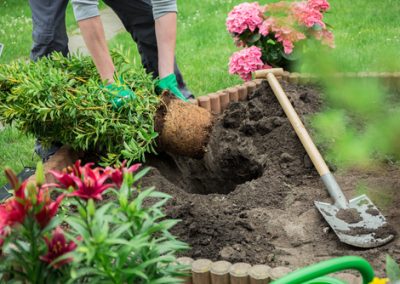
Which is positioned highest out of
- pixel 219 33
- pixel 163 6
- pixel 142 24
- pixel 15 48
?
pixel 163 6

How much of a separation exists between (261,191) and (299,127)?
0.46 metres

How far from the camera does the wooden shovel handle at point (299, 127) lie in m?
2.84

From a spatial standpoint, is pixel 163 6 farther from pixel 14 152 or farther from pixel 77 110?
pixel 14 152

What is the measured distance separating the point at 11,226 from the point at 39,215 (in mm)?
75

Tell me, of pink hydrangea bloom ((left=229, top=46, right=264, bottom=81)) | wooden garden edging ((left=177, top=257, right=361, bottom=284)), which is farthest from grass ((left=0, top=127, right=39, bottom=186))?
wooden garden edging ((left=177, top=257, right=361, bottom=284))

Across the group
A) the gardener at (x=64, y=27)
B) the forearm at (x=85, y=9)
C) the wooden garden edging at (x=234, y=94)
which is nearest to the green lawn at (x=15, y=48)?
the gardener at (x=64, y=27)

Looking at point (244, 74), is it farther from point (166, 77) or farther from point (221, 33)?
point (221, 33)

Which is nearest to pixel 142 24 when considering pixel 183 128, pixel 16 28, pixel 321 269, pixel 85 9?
pixel 85 9

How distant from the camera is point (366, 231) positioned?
243 centimetres

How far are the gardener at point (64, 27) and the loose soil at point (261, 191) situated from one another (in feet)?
2.62

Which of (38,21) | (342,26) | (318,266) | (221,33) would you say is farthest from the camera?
(221,33)

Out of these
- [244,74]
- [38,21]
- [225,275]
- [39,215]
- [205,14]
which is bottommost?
[205,14]

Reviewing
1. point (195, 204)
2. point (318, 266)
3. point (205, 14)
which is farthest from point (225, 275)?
point (205, 14)

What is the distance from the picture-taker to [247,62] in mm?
4273
